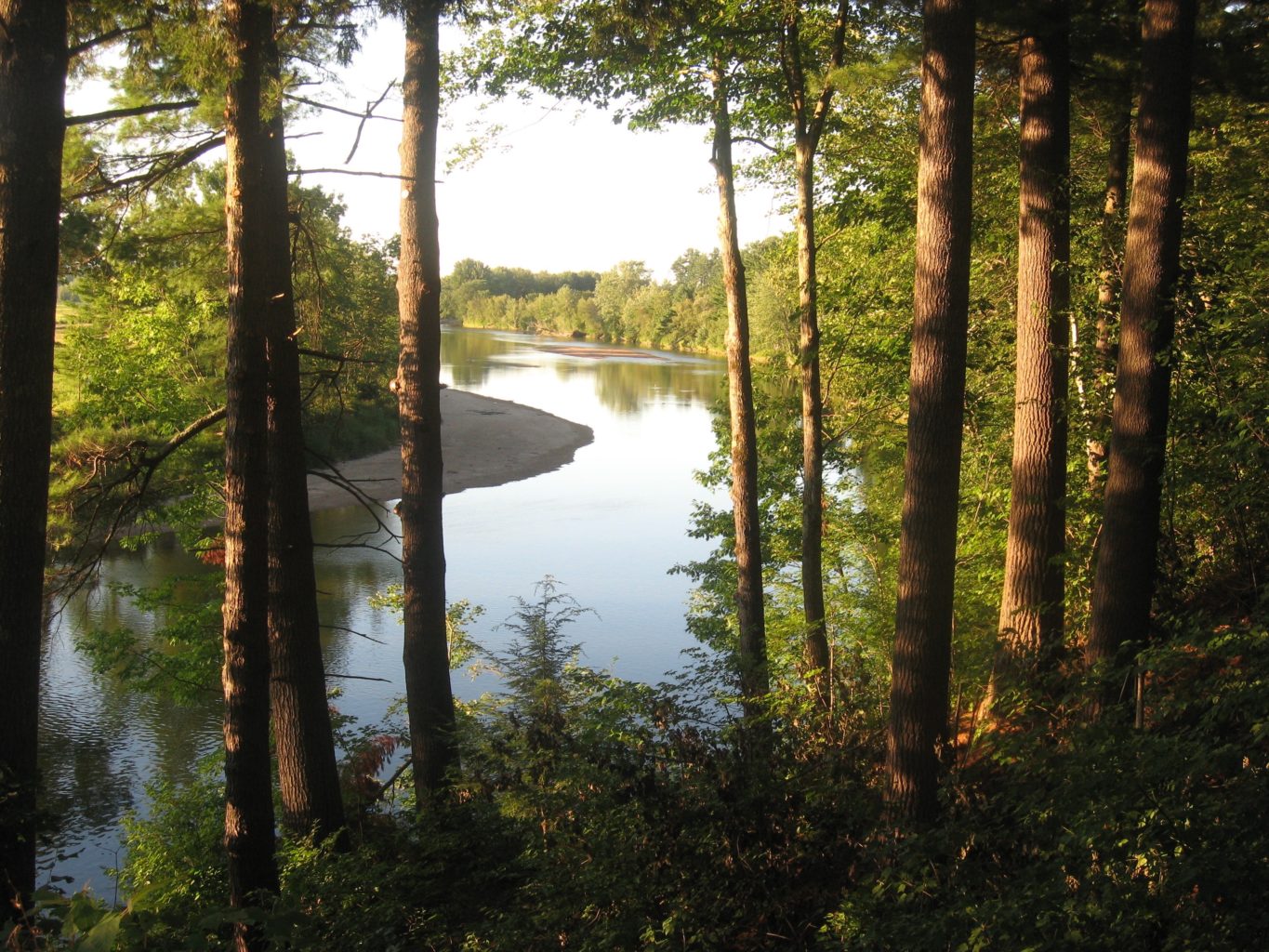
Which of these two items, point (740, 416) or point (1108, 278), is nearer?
point (1108, 278)

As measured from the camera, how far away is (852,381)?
1502cm

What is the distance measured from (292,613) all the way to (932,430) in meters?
4.22

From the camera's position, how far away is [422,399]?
7.27 metres

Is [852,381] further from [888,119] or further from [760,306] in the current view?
[760,306]

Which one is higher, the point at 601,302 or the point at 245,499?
the point at 601,302

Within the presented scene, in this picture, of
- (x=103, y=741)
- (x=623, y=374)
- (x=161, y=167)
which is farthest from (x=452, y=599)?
(x=623, y=374)

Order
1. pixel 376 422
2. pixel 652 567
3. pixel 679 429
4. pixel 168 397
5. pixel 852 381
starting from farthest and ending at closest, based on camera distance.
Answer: pixel 679 429
pixel 376 422
pixel 652 567
pixel 852 381
pixel 168 397

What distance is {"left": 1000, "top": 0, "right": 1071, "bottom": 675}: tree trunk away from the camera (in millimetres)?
6816

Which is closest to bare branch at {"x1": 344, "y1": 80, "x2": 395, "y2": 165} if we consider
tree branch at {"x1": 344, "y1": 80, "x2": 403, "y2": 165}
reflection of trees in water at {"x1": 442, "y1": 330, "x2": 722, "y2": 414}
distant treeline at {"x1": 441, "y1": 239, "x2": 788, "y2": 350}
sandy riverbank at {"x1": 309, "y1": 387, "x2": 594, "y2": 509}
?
tree branch at {"x1": 344, "y1": 80, "x2": 403, "y2": 165}

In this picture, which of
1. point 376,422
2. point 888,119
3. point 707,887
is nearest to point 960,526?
point 888,119

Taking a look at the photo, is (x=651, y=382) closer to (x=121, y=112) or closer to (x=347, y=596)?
(x=347, y=596)

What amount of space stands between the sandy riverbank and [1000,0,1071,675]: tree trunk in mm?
20150

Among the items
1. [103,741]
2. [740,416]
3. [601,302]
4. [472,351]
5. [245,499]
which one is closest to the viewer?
[245,499]

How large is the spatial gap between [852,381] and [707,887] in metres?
11.5
